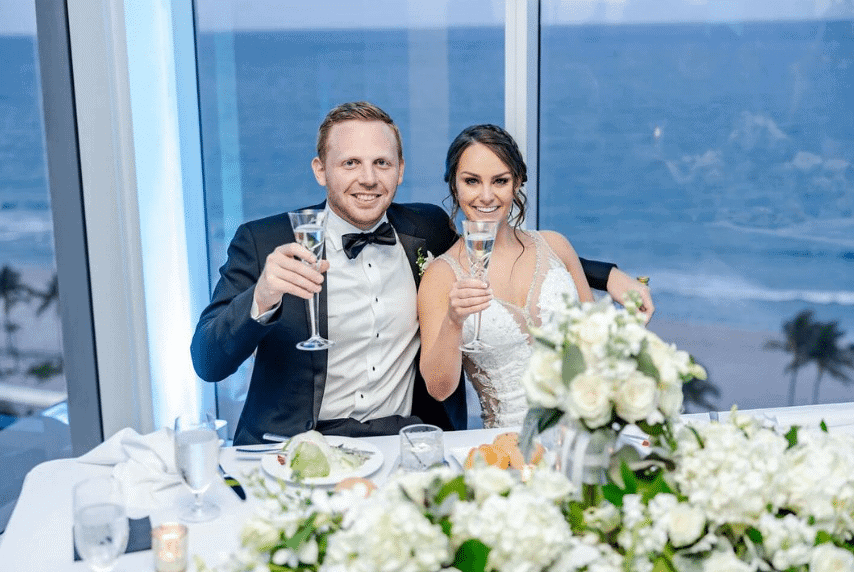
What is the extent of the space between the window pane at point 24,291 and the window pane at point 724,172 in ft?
27.9

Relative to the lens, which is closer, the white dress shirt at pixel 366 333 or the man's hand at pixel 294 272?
the man's hand at pixel 294 272

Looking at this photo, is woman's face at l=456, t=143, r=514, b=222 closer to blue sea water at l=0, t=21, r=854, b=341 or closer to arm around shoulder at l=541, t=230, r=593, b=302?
arm around shoulder at l=541, t=230, r=593, b=302

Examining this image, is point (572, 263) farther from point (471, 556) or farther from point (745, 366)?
point (745, 366)

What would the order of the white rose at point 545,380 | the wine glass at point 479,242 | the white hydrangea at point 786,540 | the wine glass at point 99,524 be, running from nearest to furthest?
1. the white hydrangea at point 786,540
2. the white rose at point 545,380
3. the wine glass at point 99,524
4. the wine glass at point 479,242

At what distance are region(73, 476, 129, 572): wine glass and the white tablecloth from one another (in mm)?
126

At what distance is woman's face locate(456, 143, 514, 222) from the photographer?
2512 millimetres

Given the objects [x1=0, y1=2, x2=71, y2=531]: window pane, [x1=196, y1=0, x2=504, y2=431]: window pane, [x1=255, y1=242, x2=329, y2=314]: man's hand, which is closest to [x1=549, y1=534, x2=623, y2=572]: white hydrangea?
[x1=255, y1=242, x2=329, y2=314]: man's hand

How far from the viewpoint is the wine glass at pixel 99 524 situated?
1.24 m

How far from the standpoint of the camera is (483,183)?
8.27 ft

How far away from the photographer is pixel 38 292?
14688 millimetres

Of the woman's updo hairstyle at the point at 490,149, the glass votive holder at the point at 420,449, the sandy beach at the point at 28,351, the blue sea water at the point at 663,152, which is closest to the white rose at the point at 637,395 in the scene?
the glass votive holder at the point at 420,449

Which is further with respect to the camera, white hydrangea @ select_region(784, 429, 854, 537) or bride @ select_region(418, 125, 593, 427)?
bride @ select_region(418, 125, 593, 427)

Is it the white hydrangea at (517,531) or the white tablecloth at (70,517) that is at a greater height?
the white hydrangea at (517,531)

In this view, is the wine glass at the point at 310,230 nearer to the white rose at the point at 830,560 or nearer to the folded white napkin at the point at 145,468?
the folded white napkin at the point at 145,468
